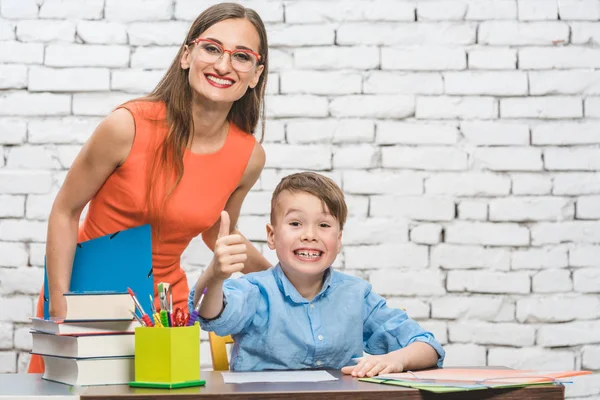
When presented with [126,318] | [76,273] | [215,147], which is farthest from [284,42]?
[126,318]

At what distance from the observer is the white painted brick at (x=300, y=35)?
8.23 feet

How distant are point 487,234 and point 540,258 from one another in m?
0.19

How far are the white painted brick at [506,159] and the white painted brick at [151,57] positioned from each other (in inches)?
40.8

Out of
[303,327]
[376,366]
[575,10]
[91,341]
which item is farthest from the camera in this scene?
[575,10]

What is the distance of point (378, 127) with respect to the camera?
8.23 ft

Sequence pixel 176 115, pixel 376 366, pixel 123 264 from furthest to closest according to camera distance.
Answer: pixel 176 115, pixel 123 264, pixel 376 366

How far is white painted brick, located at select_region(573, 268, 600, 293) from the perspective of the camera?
2.52m

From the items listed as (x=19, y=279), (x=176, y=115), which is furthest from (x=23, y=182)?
(x=176, y=115)

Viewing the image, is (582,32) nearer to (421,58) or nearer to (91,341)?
(421,58)

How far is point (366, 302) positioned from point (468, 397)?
1.66 feet

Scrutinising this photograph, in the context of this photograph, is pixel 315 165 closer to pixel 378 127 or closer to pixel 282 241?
pixel 378 127

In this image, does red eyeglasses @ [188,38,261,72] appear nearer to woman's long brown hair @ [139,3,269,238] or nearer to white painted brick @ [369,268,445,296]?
woman's long brown hair @ [139,3,269,238]

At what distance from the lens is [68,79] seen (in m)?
2.49

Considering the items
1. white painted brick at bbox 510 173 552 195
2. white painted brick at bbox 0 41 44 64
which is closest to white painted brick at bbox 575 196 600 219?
white painted brick at bbox 510 173 552 195
